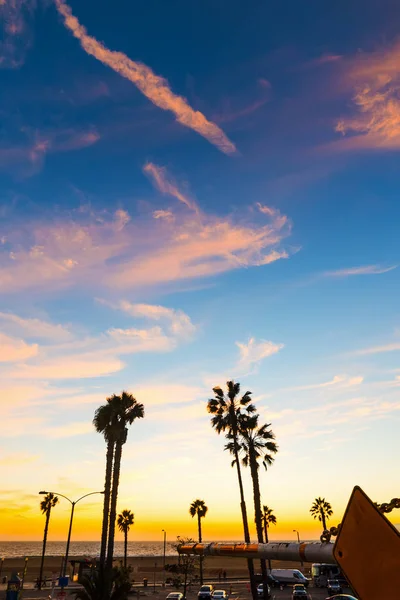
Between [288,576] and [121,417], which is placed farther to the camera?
[288,576]

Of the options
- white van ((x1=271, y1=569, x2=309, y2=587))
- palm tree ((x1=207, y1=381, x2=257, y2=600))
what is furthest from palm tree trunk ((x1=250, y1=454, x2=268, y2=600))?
white van ((x1=271, y1=569, x2=309, y2=587))

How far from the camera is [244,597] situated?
46.3m

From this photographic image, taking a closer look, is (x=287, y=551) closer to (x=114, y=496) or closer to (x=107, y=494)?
(x=114, y=496)

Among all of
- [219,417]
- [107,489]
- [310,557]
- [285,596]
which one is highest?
[219,417]

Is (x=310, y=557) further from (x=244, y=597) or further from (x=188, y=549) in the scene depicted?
(x=244, y=597)

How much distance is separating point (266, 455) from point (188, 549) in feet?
79.7

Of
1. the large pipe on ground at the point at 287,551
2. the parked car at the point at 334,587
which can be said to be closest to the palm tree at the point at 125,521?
the parked car at the point at 334,587

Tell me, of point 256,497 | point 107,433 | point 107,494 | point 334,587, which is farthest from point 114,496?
point 334,587

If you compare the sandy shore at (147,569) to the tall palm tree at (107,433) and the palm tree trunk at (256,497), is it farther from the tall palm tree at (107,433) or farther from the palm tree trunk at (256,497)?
the palm tree trunk at (256,497)

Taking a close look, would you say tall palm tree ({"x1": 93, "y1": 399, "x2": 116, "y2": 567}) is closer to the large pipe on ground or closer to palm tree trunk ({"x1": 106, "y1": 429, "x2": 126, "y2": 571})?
palm tree trunk ({"x1": 106, "y1": 429, "x2": 126, "y2": 571})

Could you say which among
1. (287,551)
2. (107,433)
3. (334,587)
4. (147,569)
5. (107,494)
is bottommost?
(334,587)

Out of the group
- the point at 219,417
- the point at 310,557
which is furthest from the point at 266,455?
the point at 310,557

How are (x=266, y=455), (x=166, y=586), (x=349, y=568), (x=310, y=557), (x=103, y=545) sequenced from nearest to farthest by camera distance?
(x=349, y=568)
(x=310, y=557)
(x=103, y=545)
(x=266, y=455)
(x=166, y=586)

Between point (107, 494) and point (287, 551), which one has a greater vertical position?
point (107, 494)
